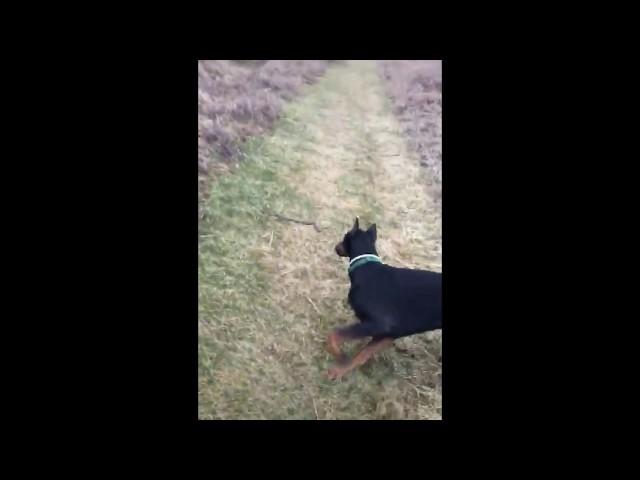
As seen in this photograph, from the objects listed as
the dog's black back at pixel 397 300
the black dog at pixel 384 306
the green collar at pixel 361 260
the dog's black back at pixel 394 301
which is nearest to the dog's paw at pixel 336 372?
the black dog at pixel 384 306

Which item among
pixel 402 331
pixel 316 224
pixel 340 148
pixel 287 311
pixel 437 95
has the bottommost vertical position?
pixel 402 331

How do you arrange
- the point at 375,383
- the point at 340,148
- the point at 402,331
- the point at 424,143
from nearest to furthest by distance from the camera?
the point at 402,331 < the point at 375,383 < the point at 340,148 < the point at 424,143

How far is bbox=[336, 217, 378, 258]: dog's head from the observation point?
15.0 feet

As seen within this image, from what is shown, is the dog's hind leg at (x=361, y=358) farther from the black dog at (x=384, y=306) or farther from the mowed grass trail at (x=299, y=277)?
the mowed grass trail at (x=299, y=277)

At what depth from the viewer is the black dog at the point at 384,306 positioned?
3982mm

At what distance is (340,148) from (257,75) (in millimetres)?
3127

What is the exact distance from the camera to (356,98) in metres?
12.1

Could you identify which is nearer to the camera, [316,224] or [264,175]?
[316,224]

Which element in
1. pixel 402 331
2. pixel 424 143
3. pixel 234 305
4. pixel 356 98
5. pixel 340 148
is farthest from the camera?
pixel 356 98

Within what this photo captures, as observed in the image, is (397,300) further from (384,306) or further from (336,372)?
(336,372)

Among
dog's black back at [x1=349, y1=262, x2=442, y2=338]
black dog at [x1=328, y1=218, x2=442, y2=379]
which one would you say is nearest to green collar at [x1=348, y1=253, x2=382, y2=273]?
black dog at [x1=328, y1=218, x2=442, y2=379]

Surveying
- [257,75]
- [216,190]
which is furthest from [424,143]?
[216,190]

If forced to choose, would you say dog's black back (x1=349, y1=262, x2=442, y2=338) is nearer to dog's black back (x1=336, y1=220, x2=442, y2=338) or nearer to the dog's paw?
dog's black back (x1=336, y1=220, x2=442, y2=338)

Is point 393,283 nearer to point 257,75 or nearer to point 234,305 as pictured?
point 234,305
